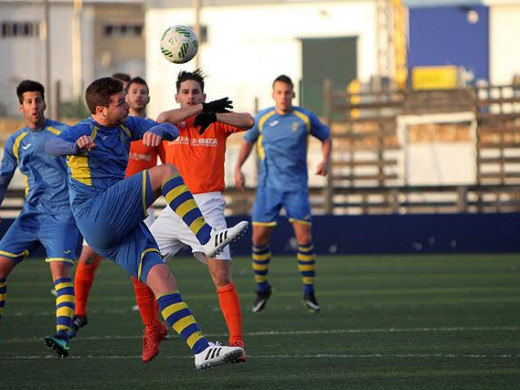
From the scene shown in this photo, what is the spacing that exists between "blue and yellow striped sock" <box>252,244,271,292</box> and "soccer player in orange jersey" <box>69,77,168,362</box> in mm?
1549

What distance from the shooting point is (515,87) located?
2678cm

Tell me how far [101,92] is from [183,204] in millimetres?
946

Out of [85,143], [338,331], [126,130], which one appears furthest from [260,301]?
[85,143]

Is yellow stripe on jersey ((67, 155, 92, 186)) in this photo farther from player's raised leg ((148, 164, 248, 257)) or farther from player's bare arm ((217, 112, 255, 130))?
player's bare arm ((217, 112, 255, 130))

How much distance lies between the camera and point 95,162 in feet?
26.7

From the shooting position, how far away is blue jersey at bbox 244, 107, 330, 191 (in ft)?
43.9

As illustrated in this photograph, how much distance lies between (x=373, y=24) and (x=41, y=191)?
34.2m

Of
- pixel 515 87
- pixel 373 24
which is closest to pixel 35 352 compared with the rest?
pixel 515 87

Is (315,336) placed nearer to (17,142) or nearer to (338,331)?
(338,331)

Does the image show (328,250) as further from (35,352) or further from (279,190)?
(35,352)

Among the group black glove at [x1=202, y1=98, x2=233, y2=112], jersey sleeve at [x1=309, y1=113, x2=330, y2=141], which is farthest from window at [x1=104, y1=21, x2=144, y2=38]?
black glove at [x1=202, y1=98, x2=233, y2=112]

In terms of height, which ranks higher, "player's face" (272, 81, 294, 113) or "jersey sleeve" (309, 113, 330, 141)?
"player's face" (272, 81, 294, 113)

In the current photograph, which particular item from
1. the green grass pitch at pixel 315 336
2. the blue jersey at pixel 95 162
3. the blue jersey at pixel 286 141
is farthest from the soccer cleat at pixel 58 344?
the blue jersey at pixel 286 141

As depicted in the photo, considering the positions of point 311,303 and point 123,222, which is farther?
point 311,303
